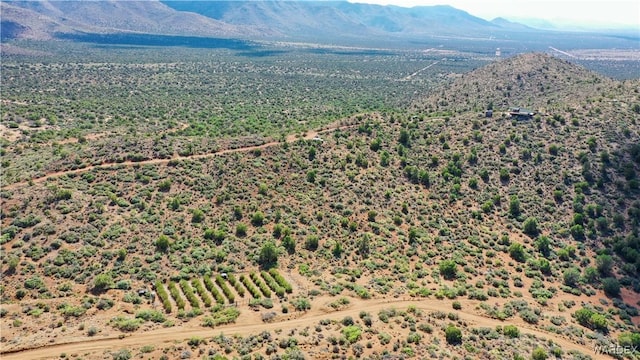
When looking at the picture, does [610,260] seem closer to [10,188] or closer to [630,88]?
[630,88]

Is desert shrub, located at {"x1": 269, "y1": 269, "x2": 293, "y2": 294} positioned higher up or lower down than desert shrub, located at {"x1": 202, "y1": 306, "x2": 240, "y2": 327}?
lower down

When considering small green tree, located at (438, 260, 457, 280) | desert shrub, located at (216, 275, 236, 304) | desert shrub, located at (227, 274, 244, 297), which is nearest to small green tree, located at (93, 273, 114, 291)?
desert shrub, located at (216, 275, 236, 304)

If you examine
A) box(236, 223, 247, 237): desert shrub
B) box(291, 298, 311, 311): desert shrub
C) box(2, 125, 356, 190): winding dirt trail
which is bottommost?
box(291, 298, 311, 311): desert shrub

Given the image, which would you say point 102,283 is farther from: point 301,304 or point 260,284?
point 301,304

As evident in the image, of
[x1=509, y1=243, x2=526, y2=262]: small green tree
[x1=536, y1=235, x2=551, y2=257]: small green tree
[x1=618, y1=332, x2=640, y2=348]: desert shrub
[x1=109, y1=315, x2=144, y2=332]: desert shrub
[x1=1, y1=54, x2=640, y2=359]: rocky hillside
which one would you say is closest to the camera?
[x1=109, y1=315, x2=144, y2=332]: desert shrub

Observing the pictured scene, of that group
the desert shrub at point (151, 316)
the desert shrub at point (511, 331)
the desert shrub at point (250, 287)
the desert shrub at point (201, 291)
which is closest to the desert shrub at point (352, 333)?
the desert shrub at point (250, 287)

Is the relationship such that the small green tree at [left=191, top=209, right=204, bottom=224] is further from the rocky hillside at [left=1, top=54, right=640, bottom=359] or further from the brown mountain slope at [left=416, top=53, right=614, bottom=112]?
the brown mountain slope at [left=416, top=53, right=614, bottom=112]

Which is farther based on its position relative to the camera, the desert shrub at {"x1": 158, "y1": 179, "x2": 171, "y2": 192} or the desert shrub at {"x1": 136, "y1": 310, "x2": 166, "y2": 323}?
the desert shrub at {"x1": 158, "y1": 179, "x2": 171, "y2": 192}

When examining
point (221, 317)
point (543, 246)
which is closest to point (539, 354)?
point (543, 246)

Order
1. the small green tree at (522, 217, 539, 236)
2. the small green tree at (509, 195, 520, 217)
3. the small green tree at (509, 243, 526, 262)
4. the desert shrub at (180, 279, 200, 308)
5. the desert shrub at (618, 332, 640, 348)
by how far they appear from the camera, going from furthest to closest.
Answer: the small green tree at (509, 195, 520, 217) → the small green tree at (522, 217, 539, 236) → the small green tree at (509, 243, 526, 262) → the desert shrub at (180, 279, 200, 308) → the desert shrub at (618, 332, 640, 348)

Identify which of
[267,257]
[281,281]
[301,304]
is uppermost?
[267,257]
